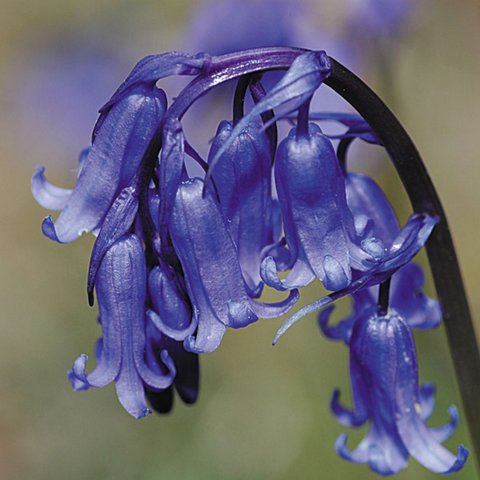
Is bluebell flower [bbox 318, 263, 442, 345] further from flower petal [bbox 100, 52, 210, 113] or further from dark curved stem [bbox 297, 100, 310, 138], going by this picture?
flower petal [bbox 100, 52, 210, 113]

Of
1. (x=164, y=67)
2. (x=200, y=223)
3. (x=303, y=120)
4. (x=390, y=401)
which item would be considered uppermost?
(x=164, y=67)

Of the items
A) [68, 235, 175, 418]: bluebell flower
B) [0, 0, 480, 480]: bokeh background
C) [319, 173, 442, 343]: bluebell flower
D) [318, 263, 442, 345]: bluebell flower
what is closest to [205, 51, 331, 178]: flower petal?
[68, 235, 175, 418]: bluebell flower

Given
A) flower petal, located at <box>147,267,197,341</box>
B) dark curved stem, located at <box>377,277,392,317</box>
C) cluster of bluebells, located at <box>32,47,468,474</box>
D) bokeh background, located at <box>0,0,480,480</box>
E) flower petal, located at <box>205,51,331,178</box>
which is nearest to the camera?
flower petal, located at <box>205,51,331,178</box>

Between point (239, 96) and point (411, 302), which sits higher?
point (239, 96)

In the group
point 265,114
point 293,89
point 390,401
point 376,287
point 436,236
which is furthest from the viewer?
point 376,287

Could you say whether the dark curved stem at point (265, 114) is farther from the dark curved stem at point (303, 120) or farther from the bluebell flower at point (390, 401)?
the bluebell flower at point (390, 401)

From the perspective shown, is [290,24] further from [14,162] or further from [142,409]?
[142,409]

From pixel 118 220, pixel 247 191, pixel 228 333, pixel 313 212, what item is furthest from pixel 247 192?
pixel 228 333

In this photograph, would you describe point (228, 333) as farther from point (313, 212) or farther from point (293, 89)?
Result: point (293, 89)
